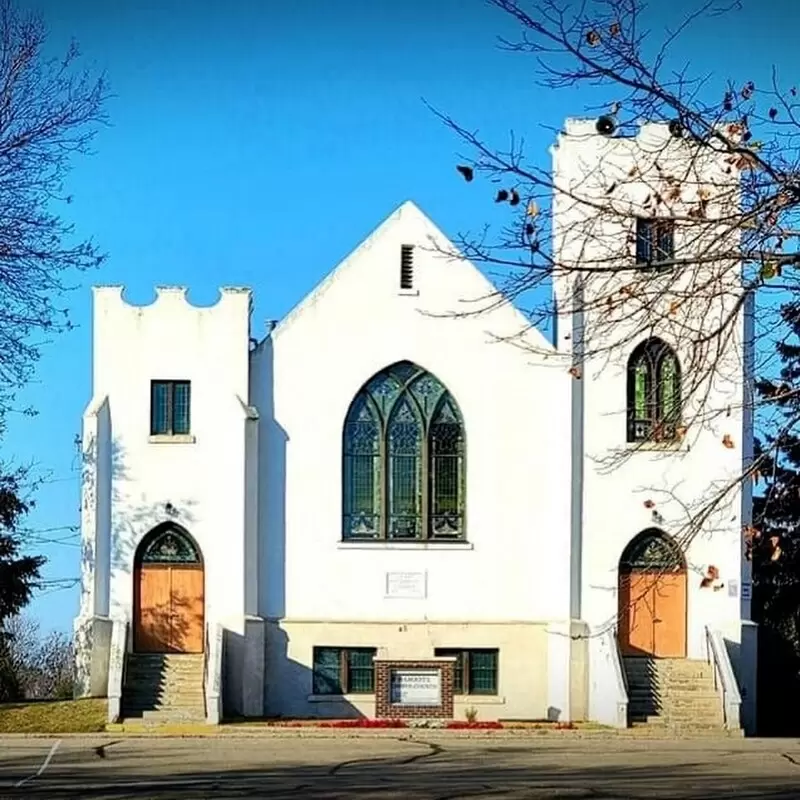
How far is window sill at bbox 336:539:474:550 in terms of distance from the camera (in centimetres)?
3631

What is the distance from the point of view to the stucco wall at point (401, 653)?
35594 mm

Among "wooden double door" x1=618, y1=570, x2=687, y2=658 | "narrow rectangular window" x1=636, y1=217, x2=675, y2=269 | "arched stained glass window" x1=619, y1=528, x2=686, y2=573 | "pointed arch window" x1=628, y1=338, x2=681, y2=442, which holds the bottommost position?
"wooden double door" x1=618, y1=570, x2=687, y2=658

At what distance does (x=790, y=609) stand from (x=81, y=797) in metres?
23.1

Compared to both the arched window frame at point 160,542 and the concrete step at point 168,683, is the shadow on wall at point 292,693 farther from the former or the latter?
the arched window frame at point 160,542

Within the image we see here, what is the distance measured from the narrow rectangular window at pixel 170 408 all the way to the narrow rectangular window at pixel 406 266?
4896 millimetres

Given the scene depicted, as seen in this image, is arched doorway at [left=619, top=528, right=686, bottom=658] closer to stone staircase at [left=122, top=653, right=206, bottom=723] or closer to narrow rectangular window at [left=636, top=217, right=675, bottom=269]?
stone staircase at [left=122, top=653, right=206, bottom=723]

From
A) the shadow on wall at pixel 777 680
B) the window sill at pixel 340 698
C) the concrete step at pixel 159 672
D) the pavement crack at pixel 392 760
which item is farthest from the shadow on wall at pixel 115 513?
the shadow on wall at pixel 777 680

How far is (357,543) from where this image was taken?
36344 millimetres

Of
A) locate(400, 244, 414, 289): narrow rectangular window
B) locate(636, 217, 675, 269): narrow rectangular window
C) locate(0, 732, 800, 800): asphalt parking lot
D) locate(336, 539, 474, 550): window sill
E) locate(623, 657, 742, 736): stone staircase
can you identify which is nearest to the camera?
locate(636, 217, 675, 269): narrow rectangular window

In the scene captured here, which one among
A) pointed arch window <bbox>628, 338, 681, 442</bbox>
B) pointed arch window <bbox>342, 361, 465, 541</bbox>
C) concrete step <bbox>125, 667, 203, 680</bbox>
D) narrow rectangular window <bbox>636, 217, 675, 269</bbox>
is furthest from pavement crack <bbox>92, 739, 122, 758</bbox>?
narrow rectangular window <bbox>636, 217, 675, 269</bbox>

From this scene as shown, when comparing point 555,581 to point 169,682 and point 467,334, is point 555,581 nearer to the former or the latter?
point 467,334

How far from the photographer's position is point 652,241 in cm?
1126

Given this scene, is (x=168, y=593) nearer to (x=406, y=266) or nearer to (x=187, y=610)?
(x=187, y=610)

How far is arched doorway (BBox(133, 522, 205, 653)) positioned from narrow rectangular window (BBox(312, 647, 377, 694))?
8.06 feet
